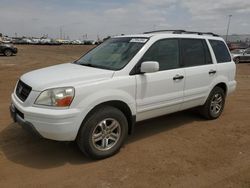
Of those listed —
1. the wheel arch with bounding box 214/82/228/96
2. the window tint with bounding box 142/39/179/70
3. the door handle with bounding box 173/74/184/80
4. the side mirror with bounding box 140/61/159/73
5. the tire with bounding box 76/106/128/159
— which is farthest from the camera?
the wheel arch with bounding box 214/82/228/96

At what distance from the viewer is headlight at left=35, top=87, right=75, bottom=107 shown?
3791mm

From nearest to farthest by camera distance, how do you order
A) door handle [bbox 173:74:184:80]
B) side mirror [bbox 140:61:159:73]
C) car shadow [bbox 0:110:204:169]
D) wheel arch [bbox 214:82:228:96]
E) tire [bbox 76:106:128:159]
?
tire [bbox 76:106:128:159], car shadow [bbox 0:110:204:169], side mirror [bbox 140:61:159:73], door handle [bbox 173:74:184:80], wheel arch [bbox 214:82:228:96]

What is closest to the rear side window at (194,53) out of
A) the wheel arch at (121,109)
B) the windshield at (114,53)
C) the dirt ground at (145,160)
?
the windshield at (114,53)

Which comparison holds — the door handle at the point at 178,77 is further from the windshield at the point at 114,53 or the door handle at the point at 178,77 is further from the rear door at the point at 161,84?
the windshield at the point at 114,53

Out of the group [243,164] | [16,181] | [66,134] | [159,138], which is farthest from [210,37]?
[16,181]

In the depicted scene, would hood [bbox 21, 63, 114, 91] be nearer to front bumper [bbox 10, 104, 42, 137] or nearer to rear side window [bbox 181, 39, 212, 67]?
front bumper [bbox 10, 104, 42, 137]

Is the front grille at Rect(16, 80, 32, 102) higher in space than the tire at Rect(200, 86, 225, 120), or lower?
higher

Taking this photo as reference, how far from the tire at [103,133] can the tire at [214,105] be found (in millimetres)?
2414

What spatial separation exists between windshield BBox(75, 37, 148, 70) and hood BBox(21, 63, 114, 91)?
269 millimetres

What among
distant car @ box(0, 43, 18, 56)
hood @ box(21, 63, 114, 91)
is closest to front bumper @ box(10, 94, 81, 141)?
hood @ box(21, 63, 114, 91)

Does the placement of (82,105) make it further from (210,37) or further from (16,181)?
(210,37)

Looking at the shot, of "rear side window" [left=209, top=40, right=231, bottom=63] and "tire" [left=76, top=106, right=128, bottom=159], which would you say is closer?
"tire" [left=76, top=106, right=128, bottom=159]

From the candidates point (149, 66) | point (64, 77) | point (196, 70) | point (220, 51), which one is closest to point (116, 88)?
point (149, 66)

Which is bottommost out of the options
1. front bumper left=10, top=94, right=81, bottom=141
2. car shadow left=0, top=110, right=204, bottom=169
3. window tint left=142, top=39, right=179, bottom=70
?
car shadow left=0, top=110, right=204, bottom=169
